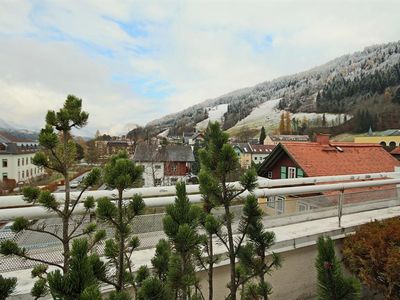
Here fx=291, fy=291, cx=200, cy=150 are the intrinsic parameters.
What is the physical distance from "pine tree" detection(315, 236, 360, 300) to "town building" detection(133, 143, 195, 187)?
29.6 metres

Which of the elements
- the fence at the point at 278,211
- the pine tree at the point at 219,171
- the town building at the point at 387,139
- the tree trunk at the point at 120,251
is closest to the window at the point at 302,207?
the fence at the point at 278,211

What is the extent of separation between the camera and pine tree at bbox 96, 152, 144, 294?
1.59 m

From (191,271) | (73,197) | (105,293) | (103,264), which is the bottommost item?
(105,293)

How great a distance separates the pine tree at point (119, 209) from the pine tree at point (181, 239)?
0.71 ft

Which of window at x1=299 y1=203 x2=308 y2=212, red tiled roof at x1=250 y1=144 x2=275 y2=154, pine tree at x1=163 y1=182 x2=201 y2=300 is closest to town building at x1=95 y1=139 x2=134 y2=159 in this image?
pine tree at x1=163 y1=182 x2=201 y2=300

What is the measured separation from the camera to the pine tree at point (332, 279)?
5.36ft

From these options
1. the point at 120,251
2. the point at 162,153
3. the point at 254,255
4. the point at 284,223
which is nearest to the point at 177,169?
the point at 162,153

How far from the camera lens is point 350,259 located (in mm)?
3781

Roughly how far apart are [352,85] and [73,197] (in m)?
180

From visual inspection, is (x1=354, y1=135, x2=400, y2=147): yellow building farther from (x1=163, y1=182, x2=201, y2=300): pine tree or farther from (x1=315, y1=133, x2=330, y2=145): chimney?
(x1=163, y1=182, x2=201, y2=300): pine tree

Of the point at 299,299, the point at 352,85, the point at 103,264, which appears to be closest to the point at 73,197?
the point at 103,264

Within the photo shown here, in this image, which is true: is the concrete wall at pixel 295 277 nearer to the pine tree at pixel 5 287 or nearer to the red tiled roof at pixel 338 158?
the pine tree at pixel 5 287

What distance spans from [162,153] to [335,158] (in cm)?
2274

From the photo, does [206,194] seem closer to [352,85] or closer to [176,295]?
[176,295]
